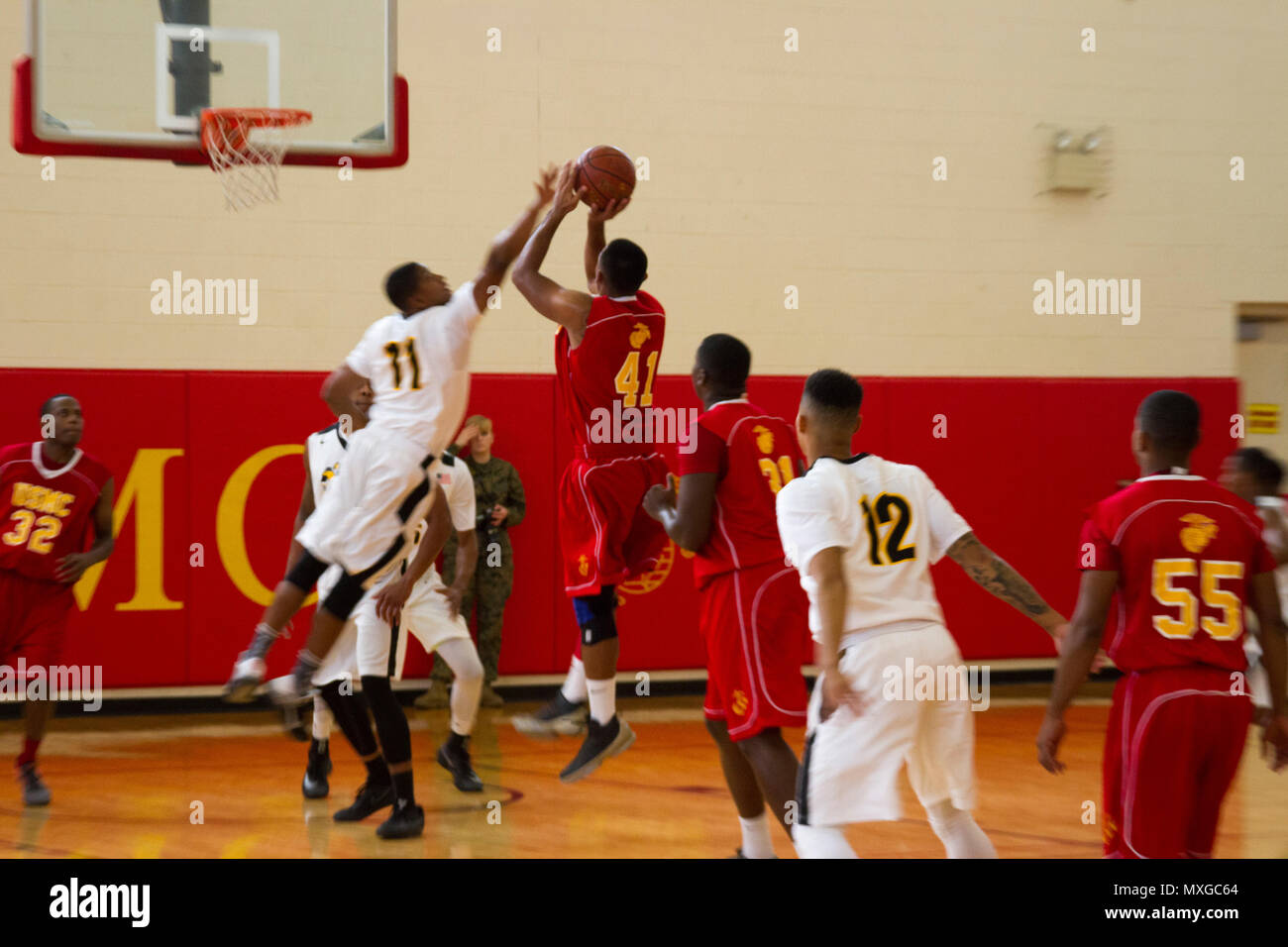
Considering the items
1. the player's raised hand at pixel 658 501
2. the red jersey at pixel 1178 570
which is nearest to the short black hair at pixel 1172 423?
the red jersey at pixel 1178 570

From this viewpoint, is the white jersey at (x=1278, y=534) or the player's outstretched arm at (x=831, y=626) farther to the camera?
the white jersey at (x=1278, y=534)

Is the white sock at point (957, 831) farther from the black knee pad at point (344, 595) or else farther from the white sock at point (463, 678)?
the white sock at point (463, 678)

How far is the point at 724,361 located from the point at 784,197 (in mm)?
5636

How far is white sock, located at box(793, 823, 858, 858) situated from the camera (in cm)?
377

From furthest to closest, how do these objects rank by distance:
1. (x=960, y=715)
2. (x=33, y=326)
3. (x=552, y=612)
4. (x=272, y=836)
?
(x=552, y=612), (x=33, y=326), (x=272, y=836), (x=960, y=715)

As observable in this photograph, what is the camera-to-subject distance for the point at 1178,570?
12.3 ft

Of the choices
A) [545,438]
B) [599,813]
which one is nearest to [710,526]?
[599,813]

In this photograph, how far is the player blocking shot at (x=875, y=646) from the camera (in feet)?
12.2

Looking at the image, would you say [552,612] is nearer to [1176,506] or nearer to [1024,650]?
[1024,650]

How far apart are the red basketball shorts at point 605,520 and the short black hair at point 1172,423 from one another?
7.01 feet

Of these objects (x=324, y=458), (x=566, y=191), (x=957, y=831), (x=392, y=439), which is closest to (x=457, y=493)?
(x=324, y=458)

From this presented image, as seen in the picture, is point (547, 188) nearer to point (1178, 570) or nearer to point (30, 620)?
point (1178, 570)

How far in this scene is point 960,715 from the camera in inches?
148

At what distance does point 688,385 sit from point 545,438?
1.14 m
